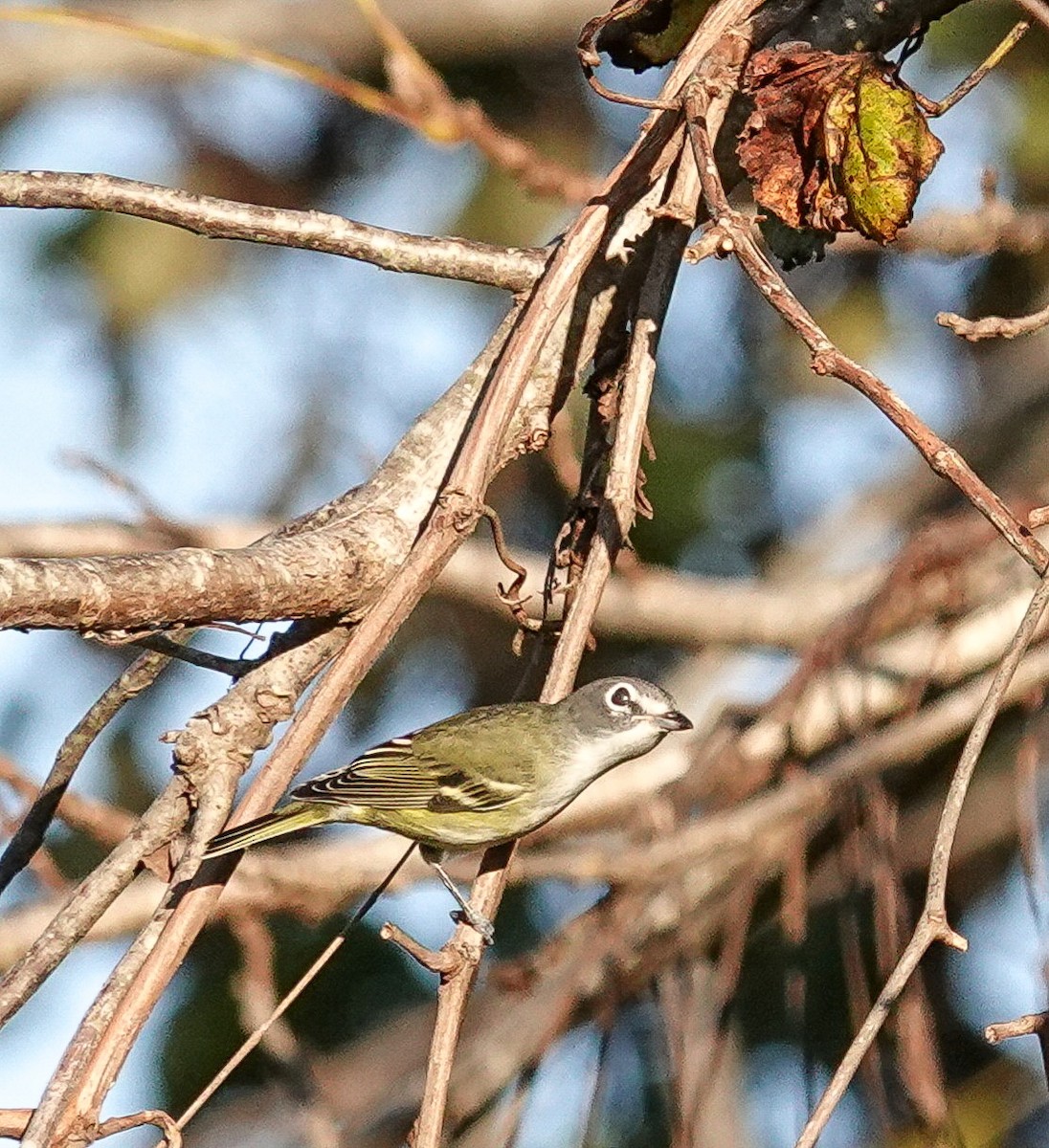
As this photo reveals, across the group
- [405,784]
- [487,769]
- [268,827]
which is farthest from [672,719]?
[268,827]

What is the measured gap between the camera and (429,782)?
3.93 metres

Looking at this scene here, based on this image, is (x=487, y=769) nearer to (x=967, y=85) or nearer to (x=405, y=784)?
(x=405, y=784)

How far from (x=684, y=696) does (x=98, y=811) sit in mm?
2260

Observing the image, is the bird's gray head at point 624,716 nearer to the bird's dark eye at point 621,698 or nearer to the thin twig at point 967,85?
the bird's dark eye at point 621,698

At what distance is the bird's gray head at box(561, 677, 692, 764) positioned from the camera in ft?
12.5

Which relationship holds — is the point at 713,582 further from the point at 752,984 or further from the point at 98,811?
the point at 98,811

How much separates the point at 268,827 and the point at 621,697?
38.8 inches

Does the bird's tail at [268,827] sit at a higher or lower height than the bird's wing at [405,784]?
lower

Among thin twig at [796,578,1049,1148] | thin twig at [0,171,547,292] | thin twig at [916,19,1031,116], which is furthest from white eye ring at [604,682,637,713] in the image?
thin twig at [796,578,1049,1148]

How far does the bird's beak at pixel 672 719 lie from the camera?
3697 mm

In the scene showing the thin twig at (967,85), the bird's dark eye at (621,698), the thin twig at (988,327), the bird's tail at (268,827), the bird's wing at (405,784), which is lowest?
the bird's tail at (268,827)

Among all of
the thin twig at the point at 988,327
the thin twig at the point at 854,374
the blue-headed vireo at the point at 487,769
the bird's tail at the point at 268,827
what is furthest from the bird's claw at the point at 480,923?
the blue-headed vireo at the point at 487,769

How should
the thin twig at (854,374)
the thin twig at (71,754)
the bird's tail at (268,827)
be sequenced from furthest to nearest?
1. the thin twig at (71,754)
2. the bird's tail at (268,827)
3. the thin twig at (854,374)

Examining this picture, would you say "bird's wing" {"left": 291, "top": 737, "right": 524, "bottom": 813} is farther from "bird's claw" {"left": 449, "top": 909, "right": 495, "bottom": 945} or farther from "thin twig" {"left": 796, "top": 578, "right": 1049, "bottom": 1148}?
"thin twig" {"left": 796, "top": 578, "right": 1049, "bottom": 1148}
